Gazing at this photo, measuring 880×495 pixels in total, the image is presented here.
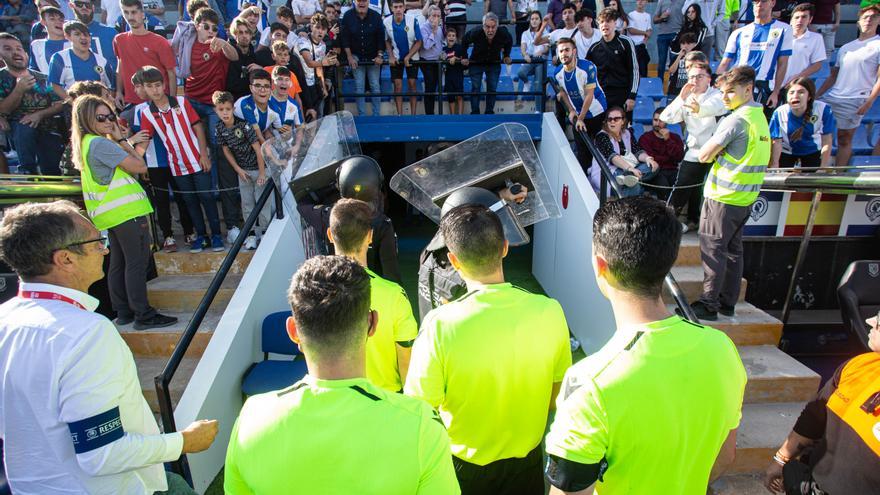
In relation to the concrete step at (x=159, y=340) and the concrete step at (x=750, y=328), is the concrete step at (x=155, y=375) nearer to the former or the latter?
the concrete step at (x=159, y=340)

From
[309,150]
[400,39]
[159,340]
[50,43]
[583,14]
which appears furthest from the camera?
[400,39]

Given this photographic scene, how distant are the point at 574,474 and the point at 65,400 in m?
1.46

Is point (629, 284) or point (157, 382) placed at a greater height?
point (629, 284)

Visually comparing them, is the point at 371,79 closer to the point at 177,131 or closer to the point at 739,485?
the point at 177,131

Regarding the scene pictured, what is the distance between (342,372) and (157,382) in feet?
5.88

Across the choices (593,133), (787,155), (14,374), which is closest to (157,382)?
→ (14,374)

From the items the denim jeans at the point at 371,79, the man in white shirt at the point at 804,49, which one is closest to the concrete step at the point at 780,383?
the man in white shirt at the point at 804,49

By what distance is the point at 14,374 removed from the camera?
1588 millimetres

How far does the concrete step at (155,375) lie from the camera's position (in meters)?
3.66

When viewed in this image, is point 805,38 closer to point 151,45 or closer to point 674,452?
point 674,452

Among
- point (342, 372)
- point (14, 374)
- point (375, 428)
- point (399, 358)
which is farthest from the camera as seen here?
point (399, 358)

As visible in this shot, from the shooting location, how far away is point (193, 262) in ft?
16.0

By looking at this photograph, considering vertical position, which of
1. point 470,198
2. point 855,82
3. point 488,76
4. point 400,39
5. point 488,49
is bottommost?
point 470,198

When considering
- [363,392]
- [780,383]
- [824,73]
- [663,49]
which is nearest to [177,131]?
[363,392]
